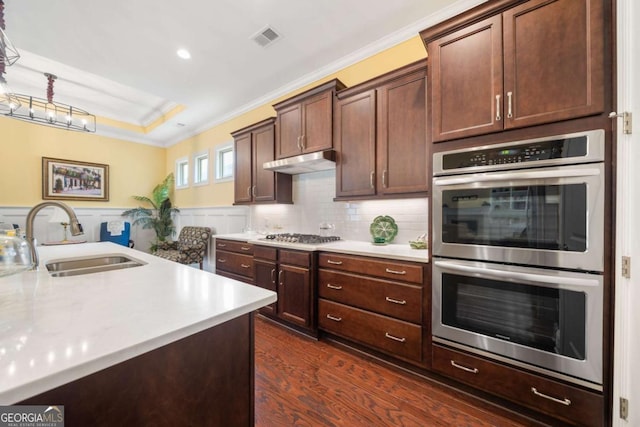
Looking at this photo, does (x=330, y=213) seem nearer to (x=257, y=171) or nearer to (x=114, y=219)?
(x=257, y=171)

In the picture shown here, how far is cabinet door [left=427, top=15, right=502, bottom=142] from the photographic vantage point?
1.59 m

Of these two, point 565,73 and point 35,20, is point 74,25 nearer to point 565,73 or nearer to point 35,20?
point 35,20

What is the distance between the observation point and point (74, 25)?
2.45 m

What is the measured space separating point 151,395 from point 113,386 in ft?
0.35

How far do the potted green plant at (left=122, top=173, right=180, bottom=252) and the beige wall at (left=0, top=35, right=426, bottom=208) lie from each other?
21 cm

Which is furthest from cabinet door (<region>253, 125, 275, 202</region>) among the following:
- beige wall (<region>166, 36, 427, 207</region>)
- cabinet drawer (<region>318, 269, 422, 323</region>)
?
cabinet drawer (<region>318, 269, 422, 323</region>)

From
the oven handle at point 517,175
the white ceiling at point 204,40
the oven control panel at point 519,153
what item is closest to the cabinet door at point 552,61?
the oven control panel at point 519,153

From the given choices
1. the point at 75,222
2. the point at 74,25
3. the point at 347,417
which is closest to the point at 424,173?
the point at 347,417

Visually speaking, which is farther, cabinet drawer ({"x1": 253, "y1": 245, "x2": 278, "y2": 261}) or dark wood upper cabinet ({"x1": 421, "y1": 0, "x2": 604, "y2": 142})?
cabinet drawer ({"x1": 253, "y1": 245, "x2": 278, "y2": 261})

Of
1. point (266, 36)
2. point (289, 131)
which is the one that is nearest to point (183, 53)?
point (266, 36)

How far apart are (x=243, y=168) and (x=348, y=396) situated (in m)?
3.10

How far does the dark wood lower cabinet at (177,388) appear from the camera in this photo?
1.91 feet

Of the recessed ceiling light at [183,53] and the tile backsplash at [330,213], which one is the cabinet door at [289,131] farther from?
the recessed ceiling light at [183,53]

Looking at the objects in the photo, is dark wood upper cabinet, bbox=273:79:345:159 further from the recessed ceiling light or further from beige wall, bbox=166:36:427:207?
the recessed ceiling light
